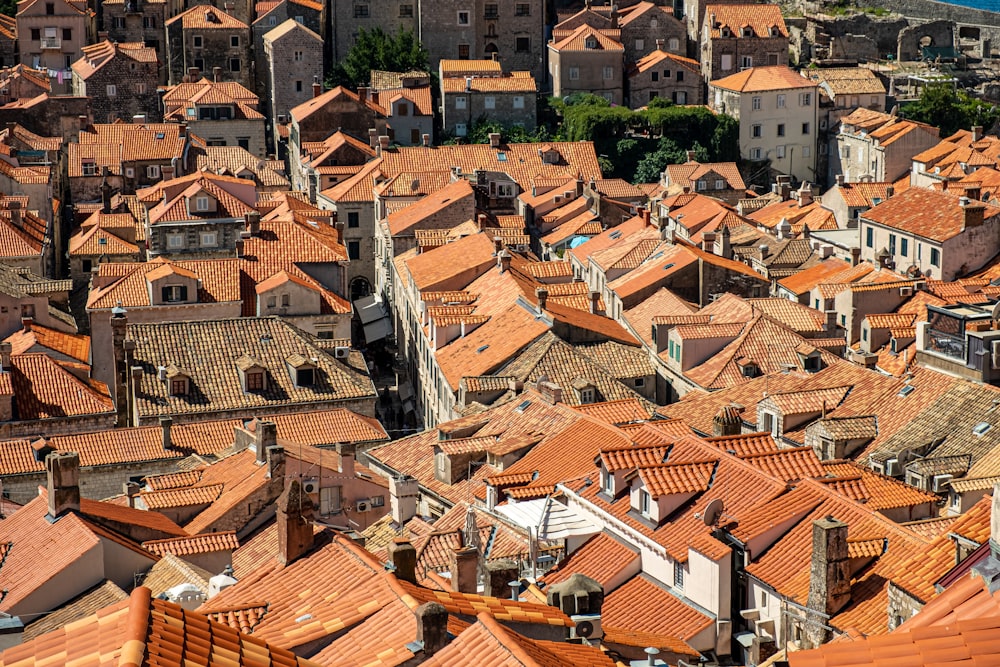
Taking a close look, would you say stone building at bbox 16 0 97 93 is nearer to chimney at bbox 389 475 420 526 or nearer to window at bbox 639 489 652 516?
chimney at bbox 389 475 420 526

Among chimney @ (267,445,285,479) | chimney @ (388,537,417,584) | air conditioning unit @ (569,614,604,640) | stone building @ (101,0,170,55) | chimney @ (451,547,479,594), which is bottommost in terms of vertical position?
chimney @ (267,445,285,479)

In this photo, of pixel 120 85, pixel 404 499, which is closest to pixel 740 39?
pixel 120 85

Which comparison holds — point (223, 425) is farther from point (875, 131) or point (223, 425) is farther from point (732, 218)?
point (875, 131)

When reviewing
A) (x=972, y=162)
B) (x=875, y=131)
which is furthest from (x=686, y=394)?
(x=875, y=131)

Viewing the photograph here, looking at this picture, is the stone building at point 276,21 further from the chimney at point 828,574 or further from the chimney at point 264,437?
the chimney at point 828,574

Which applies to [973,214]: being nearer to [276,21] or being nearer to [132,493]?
[132,493]

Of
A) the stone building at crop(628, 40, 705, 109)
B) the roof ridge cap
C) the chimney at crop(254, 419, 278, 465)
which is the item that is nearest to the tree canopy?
the stone building at crop(628, 40, 705, 109)
